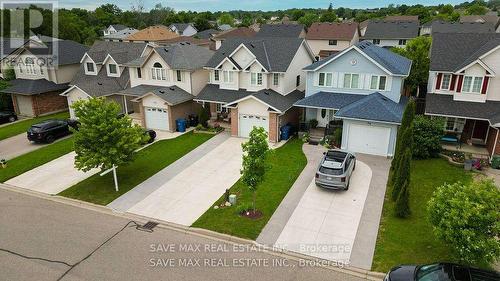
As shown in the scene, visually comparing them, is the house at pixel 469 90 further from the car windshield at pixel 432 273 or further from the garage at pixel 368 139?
the car windshield at pixel 432 273

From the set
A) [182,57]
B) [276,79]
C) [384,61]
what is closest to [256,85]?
[276,79]

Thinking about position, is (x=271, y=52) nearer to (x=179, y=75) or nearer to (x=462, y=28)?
(x=179, y=75)

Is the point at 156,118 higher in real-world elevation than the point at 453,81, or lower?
lower

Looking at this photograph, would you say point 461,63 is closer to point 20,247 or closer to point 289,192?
point 289,192

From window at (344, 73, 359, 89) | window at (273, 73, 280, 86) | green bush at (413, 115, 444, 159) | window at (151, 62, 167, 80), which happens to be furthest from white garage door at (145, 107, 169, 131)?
green bush at (413, 115, 444, 159)

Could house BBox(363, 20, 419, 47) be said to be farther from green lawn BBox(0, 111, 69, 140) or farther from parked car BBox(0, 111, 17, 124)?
parked car BBox(0, 111, 17, 124)

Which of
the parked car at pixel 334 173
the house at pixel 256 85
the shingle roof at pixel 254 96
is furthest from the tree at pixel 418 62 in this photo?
the parked car at pixel 334 173
